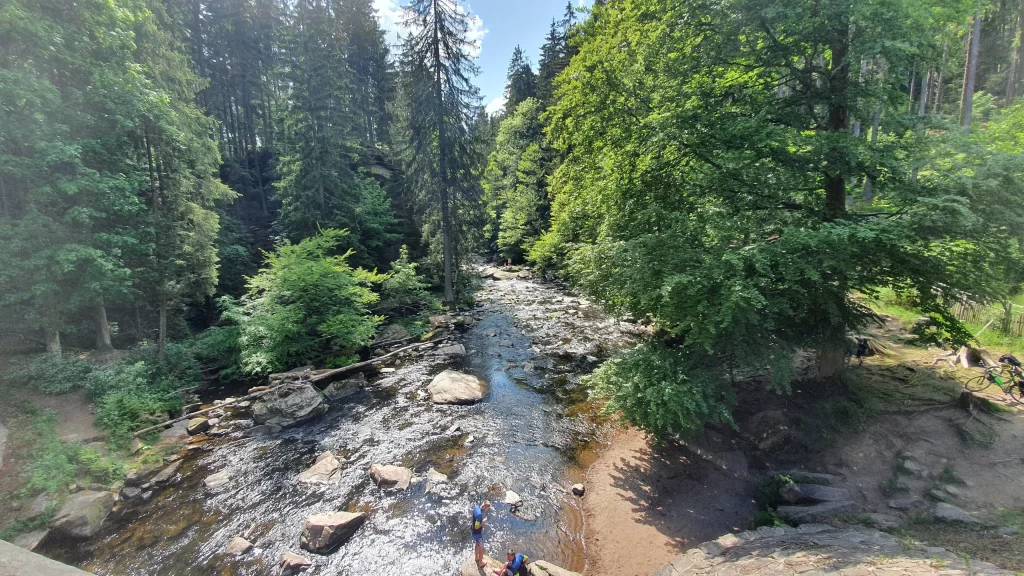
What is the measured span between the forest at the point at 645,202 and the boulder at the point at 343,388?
1829mm

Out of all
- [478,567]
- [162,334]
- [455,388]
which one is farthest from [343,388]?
[478,567]

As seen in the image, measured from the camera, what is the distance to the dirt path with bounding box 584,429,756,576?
24.4ft

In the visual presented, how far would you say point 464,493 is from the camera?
29.7 ft

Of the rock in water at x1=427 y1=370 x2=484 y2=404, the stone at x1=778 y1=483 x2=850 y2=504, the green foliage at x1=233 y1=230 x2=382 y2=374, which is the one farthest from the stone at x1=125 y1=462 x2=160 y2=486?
the stone at x1=778 y1=483 x2=850 y2=504

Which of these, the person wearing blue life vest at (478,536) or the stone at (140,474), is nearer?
the person wearing blue life vest at (478,536)

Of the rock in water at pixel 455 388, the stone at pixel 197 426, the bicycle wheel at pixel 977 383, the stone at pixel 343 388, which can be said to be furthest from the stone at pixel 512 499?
the bicycle wheel at pixel 977 383

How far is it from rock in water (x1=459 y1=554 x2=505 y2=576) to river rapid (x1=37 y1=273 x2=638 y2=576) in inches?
7.9

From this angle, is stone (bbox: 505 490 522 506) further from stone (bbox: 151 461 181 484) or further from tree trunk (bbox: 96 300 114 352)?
tree trunk (bbox: 96 300 114 352)

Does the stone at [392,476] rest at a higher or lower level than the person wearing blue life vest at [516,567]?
lower

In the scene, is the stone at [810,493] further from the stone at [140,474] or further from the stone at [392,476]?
the stone at [140,474]

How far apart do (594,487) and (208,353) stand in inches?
663

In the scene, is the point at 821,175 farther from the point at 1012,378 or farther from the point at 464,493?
the point at 464,493

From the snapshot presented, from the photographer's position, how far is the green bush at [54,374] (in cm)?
1123

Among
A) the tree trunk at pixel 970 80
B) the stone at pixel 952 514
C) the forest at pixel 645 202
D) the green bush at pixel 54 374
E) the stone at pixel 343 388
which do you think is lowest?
the stone at pixel 343 388
